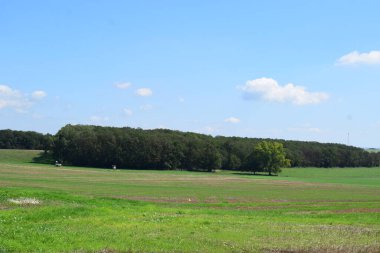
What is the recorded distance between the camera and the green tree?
134625mm

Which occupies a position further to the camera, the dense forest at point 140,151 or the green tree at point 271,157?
the dense forest at point 140,151

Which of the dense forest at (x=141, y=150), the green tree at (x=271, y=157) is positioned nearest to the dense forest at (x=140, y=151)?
the dense forest at (x=141, y=150)

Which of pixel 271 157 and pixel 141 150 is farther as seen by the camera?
pixel 141 150

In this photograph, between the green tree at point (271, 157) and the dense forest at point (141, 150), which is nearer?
the green tree at point (271, 157)

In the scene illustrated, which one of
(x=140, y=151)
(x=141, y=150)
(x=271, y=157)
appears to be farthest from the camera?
(x=141, y=150)

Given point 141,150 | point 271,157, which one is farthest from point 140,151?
point 271,157

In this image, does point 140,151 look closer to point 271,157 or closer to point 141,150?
point 141,150

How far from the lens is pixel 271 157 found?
135m

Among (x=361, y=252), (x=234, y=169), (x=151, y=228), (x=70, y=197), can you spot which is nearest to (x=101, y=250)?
(x=151, y=228)

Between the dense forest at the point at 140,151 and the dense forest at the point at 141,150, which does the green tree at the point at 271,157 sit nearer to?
the dense forest at the point at 141,150

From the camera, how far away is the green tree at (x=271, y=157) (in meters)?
135

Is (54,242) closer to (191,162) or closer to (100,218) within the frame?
(100,218)

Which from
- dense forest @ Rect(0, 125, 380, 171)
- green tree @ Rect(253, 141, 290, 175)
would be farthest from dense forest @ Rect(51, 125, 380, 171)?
green tree @ Rect(253, 141, 290, 175)

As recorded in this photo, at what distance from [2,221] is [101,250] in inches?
309
